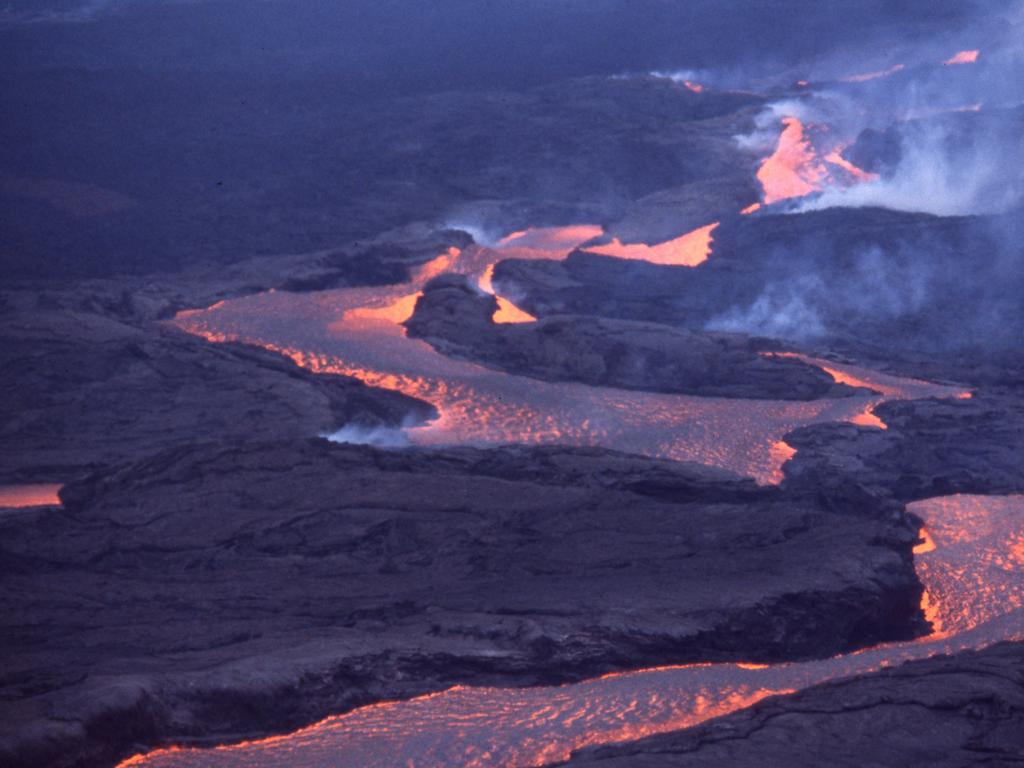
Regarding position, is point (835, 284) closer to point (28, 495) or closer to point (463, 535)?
point (463, 535)

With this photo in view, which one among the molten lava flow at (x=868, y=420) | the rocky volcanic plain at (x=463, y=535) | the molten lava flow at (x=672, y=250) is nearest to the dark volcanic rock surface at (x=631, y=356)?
the rocky volcanic plain at (x=463, y=535)

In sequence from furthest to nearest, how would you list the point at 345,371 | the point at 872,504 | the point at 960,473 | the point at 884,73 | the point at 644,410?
the point at 884,73 < the point at 345,371 < the point at 644,410 < the point at 960,473 < the point at 872,504

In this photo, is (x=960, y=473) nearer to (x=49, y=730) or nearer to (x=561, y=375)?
(x=561, y=375)

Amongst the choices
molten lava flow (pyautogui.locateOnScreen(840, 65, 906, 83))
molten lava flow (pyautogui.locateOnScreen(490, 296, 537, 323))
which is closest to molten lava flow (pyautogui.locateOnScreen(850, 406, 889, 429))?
molten lava flow (pyautogui.locateOnScreen(490, 296, 537, 323))

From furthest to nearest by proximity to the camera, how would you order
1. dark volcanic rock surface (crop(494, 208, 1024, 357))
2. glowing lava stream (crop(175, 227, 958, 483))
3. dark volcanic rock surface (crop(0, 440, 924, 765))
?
dark volcanic rock surface (crop(494, 208, 1024, 357))
glowing lava stream (crop(175, 227, 958, 483))
dark volcanic rock surface (crop(0, 440, 924, 765))

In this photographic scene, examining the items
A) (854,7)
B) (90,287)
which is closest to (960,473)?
(90,287)

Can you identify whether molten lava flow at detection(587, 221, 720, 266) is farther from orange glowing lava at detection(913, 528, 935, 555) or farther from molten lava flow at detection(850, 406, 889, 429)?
orange glowing lava at detection(913, 528, 935, 555)

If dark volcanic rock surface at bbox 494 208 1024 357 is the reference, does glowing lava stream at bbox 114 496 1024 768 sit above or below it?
below
